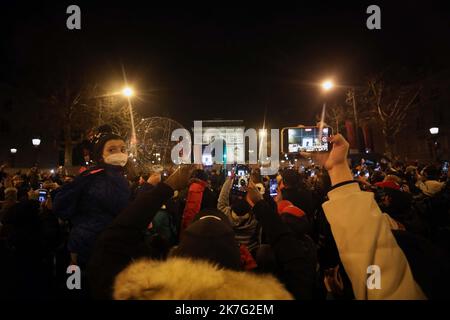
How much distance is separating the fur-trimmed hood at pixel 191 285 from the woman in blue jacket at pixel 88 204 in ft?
6.70

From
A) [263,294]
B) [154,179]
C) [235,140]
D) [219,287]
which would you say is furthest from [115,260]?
[235,140]

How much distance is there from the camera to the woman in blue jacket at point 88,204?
3.06 metres

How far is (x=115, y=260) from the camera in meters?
1.59

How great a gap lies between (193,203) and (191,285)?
3056mm

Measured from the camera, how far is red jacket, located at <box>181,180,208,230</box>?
4040mm

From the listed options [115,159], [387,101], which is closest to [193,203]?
[115,159]

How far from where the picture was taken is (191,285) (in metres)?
1.12

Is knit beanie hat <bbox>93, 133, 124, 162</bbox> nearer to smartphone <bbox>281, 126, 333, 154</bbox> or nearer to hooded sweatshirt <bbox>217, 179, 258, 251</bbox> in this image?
hooded sweatshirt <bbox>217, 179, 258, 251</bbox>

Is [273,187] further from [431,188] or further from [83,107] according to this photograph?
[83,107]

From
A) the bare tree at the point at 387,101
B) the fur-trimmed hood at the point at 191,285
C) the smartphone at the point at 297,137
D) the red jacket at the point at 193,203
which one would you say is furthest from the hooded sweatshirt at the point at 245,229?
the bare tree at the point at 387,101

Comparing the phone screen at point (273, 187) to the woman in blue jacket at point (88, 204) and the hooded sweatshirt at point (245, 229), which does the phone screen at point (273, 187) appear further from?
the woman in blue jacket at point (88, 204)

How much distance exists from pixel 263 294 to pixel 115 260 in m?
0.85

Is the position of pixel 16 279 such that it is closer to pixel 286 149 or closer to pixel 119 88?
pixel 286 149

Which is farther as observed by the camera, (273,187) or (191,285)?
(273,187)
